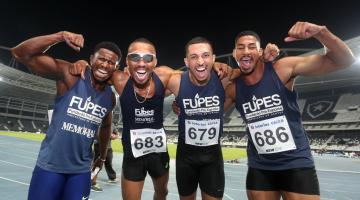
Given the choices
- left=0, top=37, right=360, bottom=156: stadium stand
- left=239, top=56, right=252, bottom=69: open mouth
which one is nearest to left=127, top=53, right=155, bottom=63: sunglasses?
left=239, top=56, right=252, bottom=69: open mouth

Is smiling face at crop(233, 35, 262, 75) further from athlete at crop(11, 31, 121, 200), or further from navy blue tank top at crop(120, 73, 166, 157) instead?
athlete at crop(11, 31, 121, 200)

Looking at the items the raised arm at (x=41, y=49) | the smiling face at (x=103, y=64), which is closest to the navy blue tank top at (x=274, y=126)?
the smiling face at (x=103, y=64)

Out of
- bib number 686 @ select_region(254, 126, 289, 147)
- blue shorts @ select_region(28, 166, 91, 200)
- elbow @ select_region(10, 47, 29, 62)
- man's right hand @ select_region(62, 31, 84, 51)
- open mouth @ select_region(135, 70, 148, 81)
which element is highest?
man's right hand @ select_region(62, 31, 84, 51)

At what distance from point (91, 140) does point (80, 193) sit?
625 mm

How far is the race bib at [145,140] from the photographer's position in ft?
13.5

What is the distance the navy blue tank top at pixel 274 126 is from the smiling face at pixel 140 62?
52.7 inches

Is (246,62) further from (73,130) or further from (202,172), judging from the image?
(73,130)

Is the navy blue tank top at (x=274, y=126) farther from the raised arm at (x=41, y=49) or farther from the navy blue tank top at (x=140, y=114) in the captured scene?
the raised arm at (x=41, y=49)

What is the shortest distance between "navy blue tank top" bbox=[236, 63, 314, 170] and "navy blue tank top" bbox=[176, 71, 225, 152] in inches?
16.5

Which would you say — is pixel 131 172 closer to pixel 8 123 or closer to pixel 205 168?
pixel 205 168

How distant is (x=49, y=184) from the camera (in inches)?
133

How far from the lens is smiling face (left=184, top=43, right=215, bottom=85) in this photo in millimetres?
4066

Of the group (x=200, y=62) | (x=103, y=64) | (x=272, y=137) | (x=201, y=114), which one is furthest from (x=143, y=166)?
(x=272, y=137)

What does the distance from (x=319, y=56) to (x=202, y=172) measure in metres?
2.09
